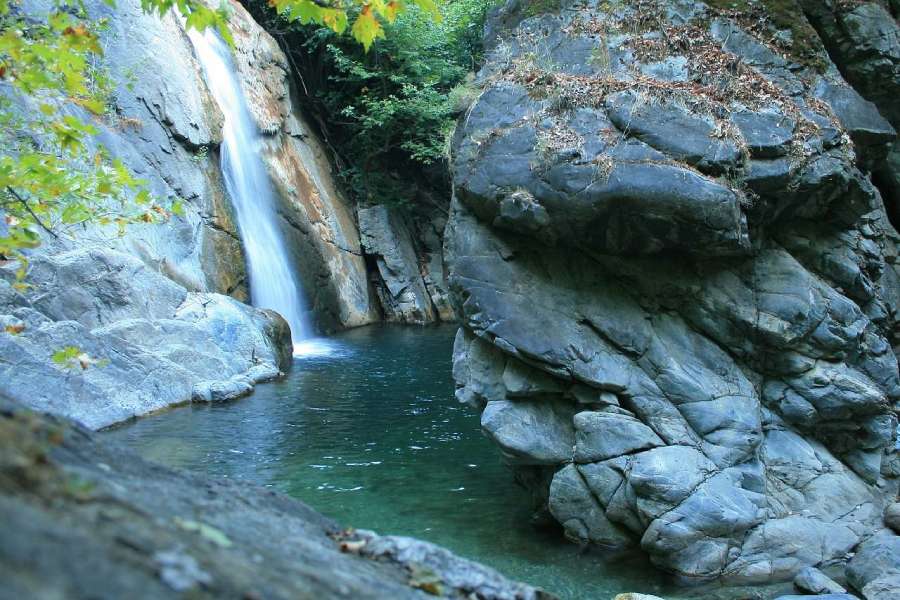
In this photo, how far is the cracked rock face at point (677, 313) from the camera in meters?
8.19

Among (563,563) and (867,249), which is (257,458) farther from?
(867,249)

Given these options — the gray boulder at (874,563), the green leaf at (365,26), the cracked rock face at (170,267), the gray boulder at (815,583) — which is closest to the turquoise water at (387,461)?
the cracked rock face at (170,267)

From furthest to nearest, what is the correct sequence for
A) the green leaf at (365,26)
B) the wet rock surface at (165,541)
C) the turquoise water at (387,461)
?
1. the turquoise water at (387,461)
2. the green leaf at (365,26)
3. the wet rock surface at (165,541)

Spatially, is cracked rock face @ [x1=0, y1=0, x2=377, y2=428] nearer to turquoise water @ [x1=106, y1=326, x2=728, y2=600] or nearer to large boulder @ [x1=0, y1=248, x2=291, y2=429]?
large boulder @ [x1=0, y1=248, x2=291, y2=429]

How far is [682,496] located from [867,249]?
559 centimetres

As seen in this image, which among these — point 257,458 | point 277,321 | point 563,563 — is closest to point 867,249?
point 563,563

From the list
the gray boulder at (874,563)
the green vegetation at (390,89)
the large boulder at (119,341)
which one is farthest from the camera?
the green vegetation at (390,89)

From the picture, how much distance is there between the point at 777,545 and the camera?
788cm

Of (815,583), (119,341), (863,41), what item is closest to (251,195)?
(119,341)

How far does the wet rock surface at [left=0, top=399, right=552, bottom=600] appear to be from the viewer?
1.77 meters

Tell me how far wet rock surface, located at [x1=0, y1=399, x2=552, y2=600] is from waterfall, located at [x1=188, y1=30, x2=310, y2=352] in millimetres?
17776

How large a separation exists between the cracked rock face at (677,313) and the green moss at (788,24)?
1.00 m

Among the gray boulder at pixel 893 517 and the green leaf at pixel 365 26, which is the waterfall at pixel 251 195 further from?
the green leaf at pixel 365 26

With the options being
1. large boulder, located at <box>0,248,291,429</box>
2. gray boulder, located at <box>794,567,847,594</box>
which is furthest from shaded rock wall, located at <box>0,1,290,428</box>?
gray boulder, located at <box>794,567,847,594</box>
